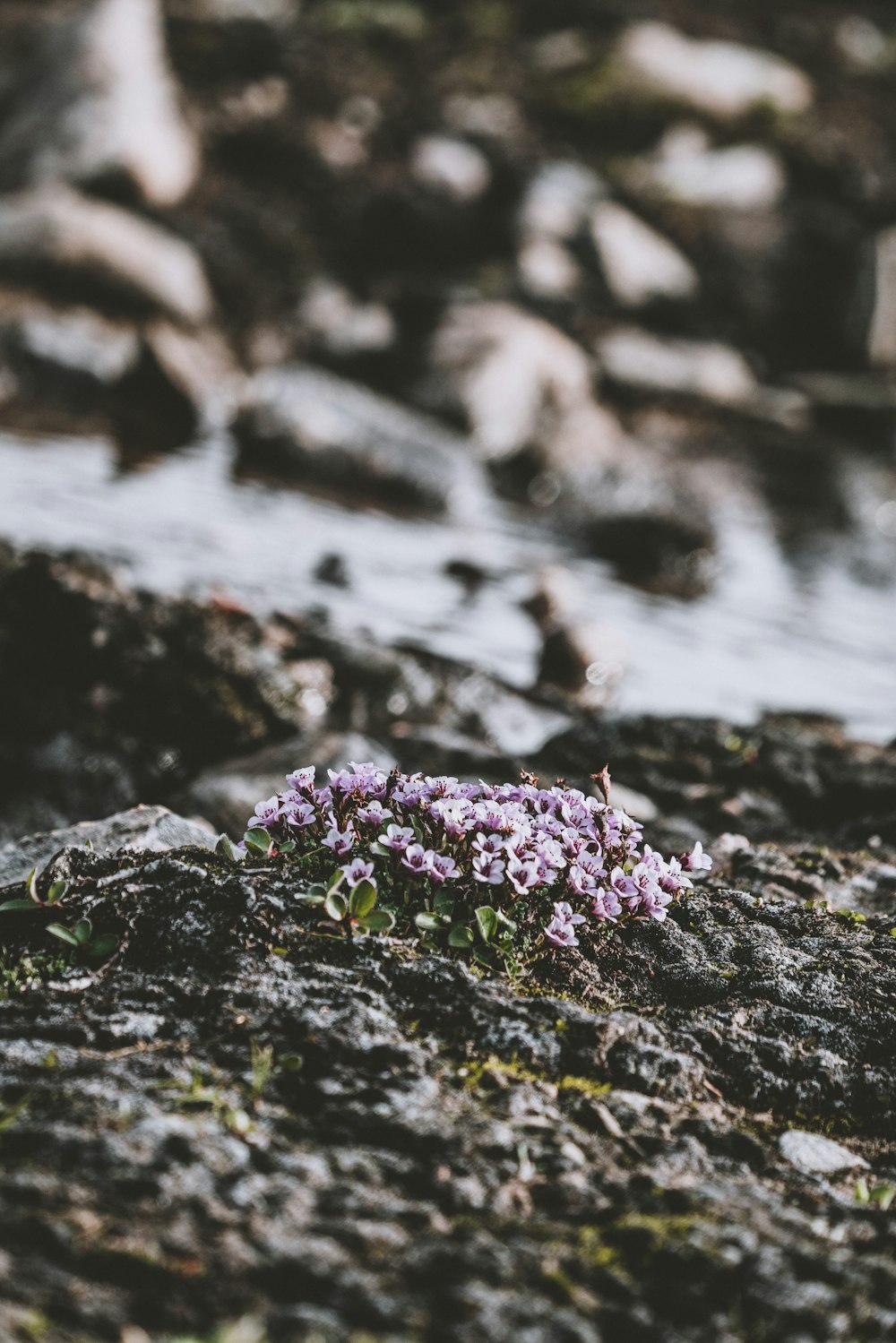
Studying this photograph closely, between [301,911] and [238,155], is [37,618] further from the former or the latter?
[238,155]

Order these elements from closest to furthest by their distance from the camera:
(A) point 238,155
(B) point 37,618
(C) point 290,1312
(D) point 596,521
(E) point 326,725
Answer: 1. (C) point 290,1312
2. (B) point 37,618
3. (E) point 326,725
4. (D) point 596,521
5. (A) point 238,155

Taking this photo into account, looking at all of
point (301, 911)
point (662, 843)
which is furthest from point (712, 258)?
point (301, 911)

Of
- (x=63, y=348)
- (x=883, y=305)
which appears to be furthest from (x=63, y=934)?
(x=883, y=305)

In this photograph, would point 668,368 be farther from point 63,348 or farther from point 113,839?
point 113,839

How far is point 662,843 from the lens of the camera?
5691 millimetres

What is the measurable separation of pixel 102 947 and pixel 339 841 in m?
0.76

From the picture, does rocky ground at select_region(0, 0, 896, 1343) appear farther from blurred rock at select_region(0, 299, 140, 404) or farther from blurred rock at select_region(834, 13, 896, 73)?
blurred rock at select_region(834, 13, 896, 73)

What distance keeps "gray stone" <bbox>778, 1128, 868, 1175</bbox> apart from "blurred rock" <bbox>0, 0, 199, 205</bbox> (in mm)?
19698

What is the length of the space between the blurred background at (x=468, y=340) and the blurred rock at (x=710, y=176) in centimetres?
10

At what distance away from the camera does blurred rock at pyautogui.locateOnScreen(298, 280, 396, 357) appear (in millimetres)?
18391

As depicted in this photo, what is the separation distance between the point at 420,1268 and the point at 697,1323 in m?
0.59

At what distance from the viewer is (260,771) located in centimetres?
664

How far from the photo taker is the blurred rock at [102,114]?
1858cm

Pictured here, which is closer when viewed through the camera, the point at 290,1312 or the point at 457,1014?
the point at 290,1312
